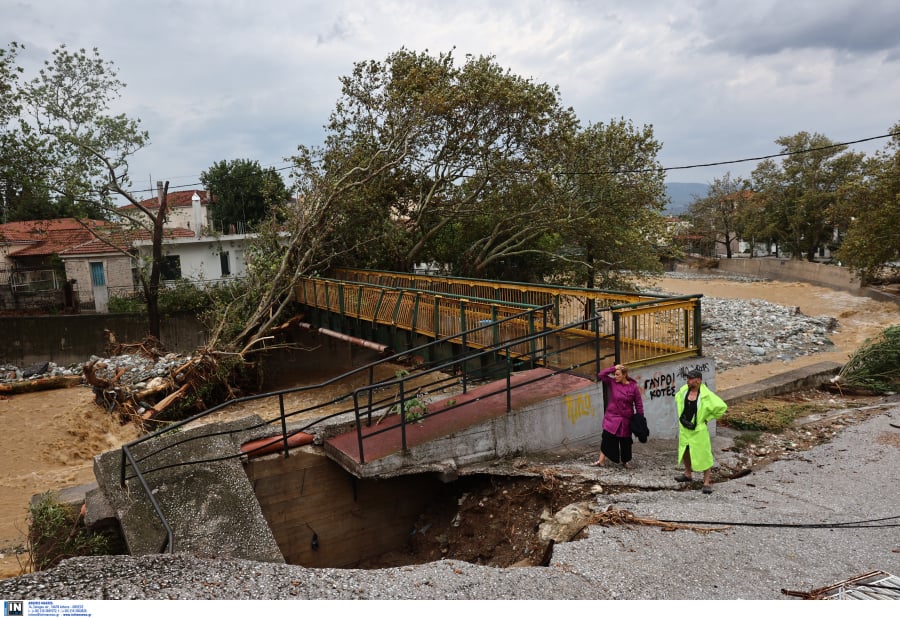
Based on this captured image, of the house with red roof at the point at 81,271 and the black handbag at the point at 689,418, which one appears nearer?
the black handbag at the point at 689,418

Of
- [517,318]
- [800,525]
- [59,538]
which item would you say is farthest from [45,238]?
[800,525]

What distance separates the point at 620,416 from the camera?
709 cm

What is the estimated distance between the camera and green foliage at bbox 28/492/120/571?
634cm

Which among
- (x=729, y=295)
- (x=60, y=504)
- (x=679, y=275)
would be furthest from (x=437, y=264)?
(x=679, y=275)

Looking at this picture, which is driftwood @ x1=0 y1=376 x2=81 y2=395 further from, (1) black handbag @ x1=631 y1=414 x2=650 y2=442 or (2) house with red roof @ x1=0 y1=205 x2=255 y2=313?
(1) black handbag @ x1=631 y1=414 x2=650 y2=442

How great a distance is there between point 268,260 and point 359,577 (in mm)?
16182

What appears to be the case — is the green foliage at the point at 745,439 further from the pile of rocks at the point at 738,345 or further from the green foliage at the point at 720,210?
the green foliage at the point at 720,210

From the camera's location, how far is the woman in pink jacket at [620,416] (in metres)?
7.03

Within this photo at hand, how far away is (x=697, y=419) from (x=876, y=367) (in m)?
9.09

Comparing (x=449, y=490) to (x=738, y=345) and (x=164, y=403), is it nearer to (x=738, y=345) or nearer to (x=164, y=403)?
(x=164, y=403)

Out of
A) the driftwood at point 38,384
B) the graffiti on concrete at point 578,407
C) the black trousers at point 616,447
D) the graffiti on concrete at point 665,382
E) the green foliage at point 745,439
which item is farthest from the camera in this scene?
the driftwood at point 38,384

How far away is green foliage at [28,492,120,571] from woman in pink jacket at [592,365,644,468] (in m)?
5.44

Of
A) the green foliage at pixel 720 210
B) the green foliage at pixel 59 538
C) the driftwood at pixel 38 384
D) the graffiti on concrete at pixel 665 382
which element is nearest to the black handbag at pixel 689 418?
the graffiti on concrete at pixel 665 382

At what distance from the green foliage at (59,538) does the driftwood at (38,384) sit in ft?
49.5
